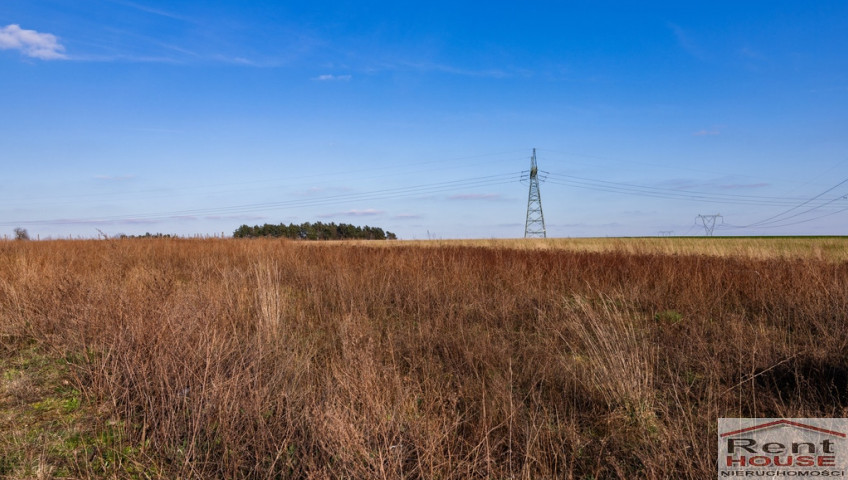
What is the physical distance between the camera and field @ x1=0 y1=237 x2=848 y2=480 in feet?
8.02

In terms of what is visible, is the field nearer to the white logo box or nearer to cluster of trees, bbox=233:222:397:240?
the white logo box

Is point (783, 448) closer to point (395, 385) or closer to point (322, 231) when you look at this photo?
point (395, 385)

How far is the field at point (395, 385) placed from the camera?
2445 millimetres

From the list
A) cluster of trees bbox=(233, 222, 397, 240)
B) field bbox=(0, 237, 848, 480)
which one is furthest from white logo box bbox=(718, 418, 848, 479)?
cluster of trees bbox=(233, 222, 397, 240)

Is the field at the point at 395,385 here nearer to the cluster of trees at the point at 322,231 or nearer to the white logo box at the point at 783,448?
the white logo box at the point at 783,448

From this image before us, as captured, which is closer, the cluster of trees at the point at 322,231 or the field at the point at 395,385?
the field at the point at 395,385

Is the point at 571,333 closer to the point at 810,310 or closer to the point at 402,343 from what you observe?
the point at 402,343

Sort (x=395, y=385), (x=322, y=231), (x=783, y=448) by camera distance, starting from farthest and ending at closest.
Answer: (x=322, y=231) → (x=395, y=385) → (x=783, y=448)

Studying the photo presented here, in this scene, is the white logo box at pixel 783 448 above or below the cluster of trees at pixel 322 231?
below

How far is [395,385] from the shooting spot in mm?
3033

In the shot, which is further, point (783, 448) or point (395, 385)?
point (395, 385)

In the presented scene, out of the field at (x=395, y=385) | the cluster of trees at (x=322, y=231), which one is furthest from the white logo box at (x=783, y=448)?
the cluster of trees at (x=322, y=231)

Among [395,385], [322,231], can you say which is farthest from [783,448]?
[322,231]

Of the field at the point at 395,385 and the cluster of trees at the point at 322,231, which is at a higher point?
the cluster of trees at the point at 322,231
